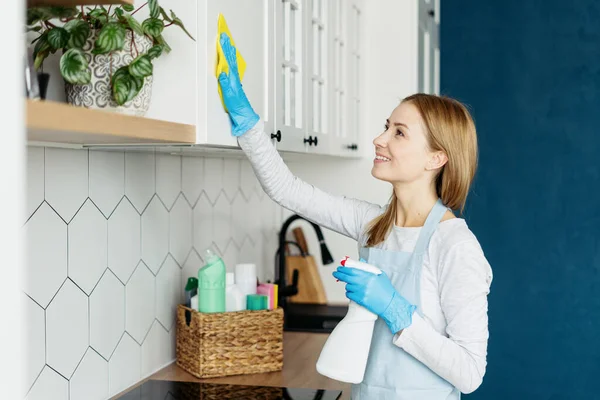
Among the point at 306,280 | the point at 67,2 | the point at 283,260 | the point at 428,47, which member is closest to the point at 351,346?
the point at 67,2

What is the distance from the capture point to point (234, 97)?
1.68m

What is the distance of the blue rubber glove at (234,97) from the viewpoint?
165 cm

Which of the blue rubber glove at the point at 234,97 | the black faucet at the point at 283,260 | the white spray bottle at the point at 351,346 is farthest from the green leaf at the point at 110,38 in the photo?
the black faucet at the point at 283,260

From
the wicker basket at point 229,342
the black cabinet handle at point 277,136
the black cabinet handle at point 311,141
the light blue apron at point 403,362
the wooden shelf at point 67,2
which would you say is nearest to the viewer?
the wooden shelf at point 67,2

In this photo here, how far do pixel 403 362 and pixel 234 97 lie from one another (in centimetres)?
72

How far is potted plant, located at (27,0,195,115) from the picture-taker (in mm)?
1285

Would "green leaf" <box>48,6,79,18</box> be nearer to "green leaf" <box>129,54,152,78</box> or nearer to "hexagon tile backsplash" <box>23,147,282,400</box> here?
"green leaf" <box>129,54,152,78</box>

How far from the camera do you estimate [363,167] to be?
3.17m

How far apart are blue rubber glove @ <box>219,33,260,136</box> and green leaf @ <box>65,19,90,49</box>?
359 mm

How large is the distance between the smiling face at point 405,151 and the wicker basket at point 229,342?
59cm

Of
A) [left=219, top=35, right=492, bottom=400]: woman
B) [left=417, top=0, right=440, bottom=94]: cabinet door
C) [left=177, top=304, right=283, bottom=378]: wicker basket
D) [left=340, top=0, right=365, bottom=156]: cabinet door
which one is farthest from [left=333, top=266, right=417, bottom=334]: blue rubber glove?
[left=417, top=0, right=440, bottom=94]: cabinet door

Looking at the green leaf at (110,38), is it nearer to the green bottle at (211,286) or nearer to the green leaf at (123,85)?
the green leaf at (123,85)

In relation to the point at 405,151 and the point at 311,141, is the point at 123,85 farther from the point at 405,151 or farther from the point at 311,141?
the point at 311,141

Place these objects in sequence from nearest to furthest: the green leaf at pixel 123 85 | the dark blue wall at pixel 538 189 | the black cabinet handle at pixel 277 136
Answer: the green leaf at pixel 123 85, the black cabinet handle at pixel 277 136, the dark blue wall at pixel 538 189
